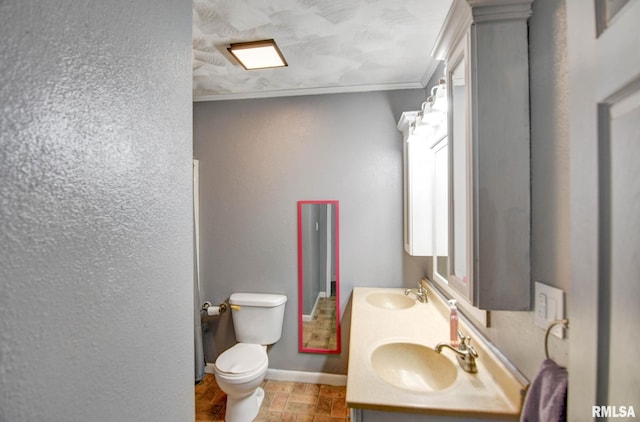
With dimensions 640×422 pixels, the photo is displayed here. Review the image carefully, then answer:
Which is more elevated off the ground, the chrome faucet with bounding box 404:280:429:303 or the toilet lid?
the chrome faucet with bounding box 404:280:429:303

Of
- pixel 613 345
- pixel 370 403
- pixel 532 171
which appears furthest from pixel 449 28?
pixel 370 403

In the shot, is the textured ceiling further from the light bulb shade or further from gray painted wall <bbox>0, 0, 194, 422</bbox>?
gray painted wall <bbox>0, 0, 194, 422</bbox>

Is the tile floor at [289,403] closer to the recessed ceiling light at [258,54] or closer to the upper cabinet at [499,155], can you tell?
the upper cabinet at [499,155]

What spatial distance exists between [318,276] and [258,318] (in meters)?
0.60

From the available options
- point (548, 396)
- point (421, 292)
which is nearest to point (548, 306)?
point (548, 396)

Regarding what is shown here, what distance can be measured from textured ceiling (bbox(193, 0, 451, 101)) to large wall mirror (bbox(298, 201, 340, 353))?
1017 millimetres

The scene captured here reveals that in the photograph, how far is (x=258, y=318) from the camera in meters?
2.19

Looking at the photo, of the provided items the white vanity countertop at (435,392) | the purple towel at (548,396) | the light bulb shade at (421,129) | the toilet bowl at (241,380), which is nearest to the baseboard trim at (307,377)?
the toilet bowl at (241,380)

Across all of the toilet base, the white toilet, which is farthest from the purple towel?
the toilet base

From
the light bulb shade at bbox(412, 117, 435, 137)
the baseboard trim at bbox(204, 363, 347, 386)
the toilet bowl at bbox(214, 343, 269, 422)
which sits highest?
the light bulb shade at bbox(412, 117, 435, 137)

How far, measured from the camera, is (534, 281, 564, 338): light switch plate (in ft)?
2.50

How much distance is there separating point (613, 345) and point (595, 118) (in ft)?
1.47

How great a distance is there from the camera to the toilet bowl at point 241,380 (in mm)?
1700

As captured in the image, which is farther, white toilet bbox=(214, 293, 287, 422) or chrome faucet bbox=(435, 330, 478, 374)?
white toilet bbox=(214, 293, 287, 422)
